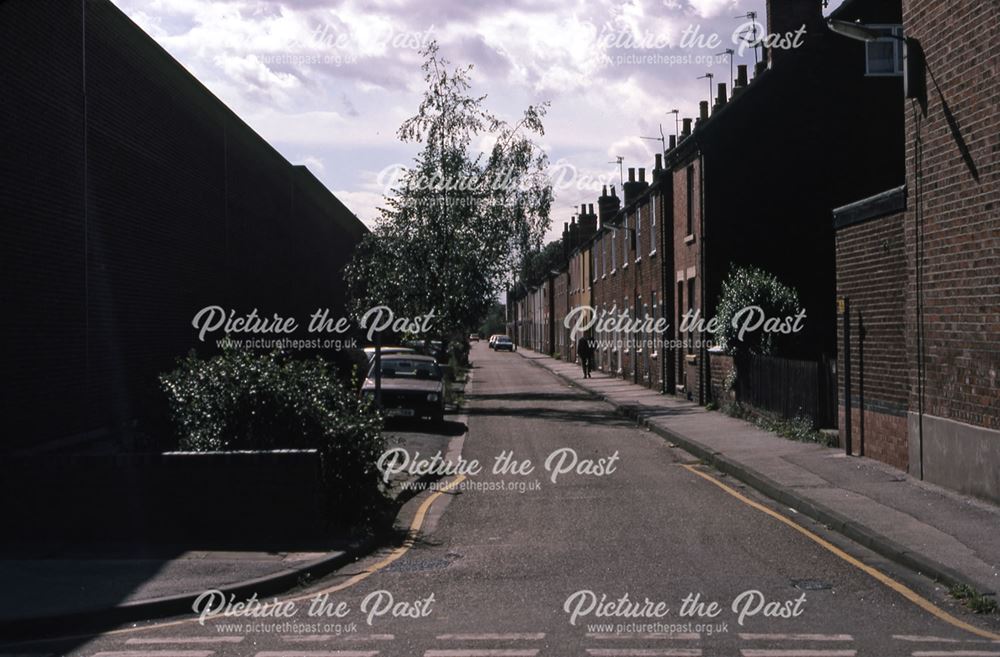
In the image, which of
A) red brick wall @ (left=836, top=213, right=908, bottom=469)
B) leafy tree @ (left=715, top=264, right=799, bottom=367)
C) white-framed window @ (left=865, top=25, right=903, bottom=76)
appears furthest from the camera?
leafy tree @ (left=715, top=264, right=799, bottom=367)

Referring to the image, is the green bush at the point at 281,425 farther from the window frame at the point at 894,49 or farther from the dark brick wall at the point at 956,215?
the window frame at the point at 894,49

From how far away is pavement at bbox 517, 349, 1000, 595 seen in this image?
908 centimetres

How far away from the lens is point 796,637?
677 centimetres

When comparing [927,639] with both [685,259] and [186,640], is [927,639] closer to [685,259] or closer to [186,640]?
[186,640]

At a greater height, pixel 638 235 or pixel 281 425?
pixel 638 235

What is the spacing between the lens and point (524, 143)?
33906 millimetres

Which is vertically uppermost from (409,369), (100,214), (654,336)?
(100,214)

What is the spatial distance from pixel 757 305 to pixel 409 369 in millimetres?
8010

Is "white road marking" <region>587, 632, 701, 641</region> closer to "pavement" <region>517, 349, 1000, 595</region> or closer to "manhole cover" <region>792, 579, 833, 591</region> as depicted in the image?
"manhole cover" <region>792, 579, 833, 591</region>

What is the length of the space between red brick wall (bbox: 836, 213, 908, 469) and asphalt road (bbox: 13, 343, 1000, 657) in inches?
108

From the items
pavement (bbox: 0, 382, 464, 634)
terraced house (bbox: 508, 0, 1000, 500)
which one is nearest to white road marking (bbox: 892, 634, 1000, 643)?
pavement (bbox: 0, 382, 464, 634)

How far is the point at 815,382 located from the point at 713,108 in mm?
14169

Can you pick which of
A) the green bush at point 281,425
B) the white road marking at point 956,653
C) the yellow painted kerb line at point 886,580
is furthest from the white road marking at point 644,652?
the green bush at point 281,425

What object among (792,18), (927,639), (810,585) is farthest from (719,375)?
(927,639)
